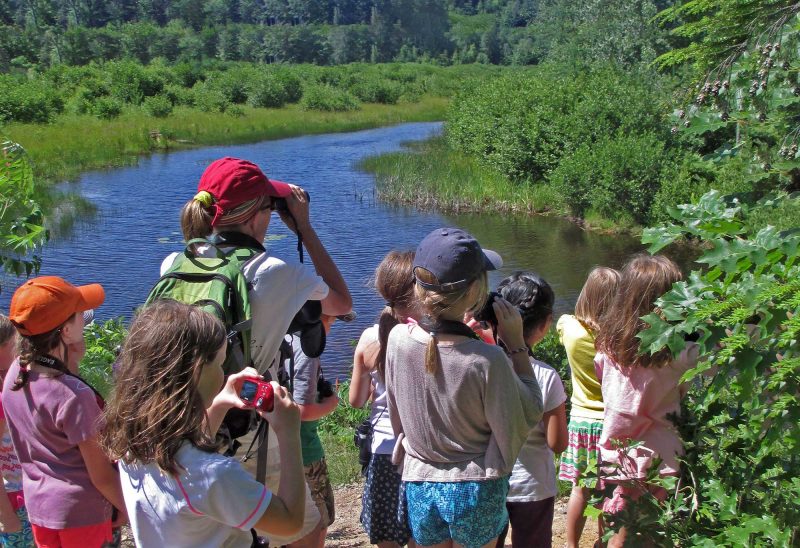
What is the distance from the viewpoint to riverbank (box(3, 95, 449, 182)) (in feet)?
89.7

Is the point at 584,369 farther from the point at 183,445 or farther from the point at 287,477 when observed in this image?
the point at 183,445

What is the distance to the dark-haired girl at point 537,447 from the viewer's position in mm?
3359

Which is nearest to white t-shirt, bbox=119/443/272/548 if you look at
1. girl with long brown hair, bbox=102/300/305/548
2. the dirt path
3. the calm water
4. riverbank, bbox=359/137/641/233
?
girl with long brown hair, bbox=102/300/305/548

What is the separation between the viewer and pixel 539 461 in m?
3.44

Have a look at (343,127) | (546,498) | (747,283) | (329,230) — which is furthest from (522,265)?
(343,127)

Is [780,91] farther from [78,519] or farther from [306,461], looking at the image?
[78,519]

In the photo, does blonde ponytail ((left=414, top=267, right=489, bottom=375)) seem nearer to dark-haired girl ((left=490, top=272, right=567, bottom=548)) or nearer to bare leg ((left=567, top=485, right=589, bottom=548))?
dark-haired girl ((left=490, top=272, right=567, bottom=548))

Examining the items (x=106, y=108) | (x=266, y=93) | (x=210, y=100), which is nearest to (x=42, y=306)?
(x=106, y=108)

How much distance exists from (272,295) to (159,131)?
33166 mm

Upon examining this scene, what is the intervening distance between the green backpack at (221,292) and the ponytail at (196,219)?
0.42 ft

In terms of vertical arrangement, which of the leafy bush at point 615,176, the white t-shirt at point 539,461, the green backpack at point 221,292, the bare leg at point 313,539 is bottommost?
the leafy bush at point 615,176

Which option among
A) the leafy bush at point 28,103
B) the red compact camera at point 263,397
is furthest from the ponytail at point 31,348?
the leafy bush at point 28,103

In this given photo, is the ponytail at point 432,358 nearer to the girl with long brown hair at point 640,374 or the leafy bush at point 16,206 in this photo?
the girl with long brown hair at point 640,374

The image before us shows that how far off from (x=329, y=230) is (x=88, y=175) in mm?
10283
